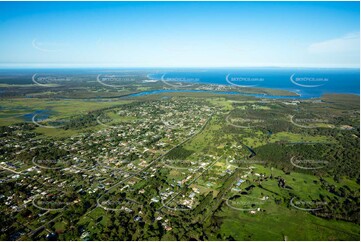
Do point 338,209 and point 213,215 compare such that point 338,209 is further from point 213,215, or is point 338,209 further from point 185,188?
point 185,188

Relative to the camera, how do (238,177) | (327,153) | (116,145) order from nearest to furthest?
(238,177)
(327,153)
(116,145)

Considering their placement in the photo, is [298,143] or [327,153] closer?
[327,153]

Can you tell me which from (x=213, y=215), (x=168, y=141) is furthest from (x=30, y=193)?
(x=168, y=141)

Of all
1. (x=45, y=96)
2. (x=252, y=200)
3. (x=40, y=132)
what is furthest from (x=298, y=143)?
(x=45, y=96)

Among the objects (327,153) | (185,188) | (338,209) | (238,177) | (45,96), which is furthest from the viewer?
(45,96)

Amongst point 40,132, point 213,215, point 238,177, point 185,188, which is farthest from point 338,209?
point 40,132

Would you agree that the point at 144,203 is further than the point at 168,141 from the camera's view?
No

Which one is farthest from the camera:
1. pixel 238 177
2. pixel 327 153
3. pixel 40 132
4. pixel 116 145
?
pixel 40 132

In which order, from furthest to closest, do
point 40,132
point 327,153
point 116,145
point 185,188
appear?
point 40,132 → point 116,145 → point 327,153 → point 185,188

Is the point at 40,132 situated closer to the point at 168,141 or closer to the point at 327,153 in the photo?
the point at 168,141
